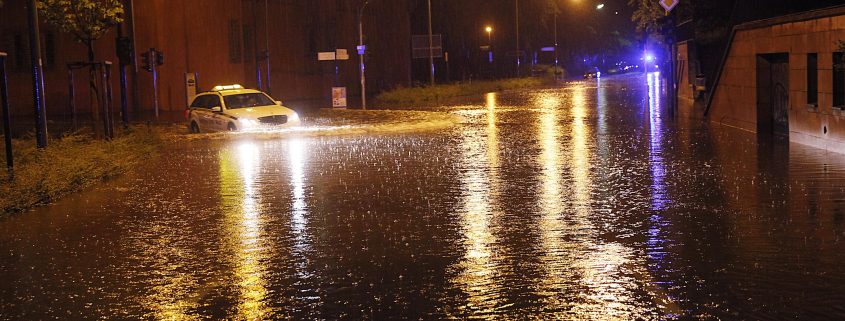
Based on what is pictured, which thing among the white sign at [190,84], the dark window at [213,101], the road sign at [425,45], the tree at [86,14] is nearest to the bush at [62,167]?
the dark window at [213,101]

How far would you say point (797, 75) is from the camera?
20.4 meters

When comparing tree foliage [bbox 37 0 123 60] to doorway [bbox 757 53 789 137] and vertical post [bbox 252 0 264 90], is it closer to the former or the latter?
doorway [bbox 757 53 789 137]

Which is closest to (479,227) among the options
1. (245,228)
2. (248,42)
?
(245,228)

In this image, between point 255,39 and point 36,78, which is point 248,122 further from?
point 255,39

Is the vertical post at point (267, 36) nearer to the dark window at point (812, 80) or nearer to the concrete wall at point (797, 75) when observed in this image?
the concrete wall at point (797, 75)

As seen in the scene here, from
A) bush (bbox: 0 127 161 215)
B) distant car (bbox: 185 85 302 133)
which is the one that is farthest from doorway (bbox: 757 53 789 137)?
bush (bbox: 0 127 161 215)

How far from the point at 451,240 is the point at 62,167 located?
8.37 meters

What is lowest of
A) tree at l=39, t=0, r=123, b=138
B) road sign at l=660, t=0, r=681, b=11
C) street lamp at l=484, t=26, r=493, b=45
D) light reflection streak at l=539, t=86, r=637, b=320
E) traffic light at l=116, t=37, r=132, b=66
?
light reflection streak at l=539, t=86, r=637, b=320

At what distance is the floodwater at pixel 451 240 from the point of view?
7.53 m

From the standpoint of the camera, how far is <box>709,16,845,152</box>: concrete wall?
18453mm

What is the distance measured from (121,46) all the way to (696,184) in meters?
17.7

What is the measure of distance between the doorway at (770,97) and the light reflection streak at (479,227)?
238 inches

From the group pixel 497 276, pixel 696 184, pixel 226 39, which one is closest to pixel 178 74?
pixel 226 39

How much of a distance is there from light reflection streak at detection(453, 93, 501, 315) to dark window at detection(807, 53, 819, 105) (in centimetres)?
598
